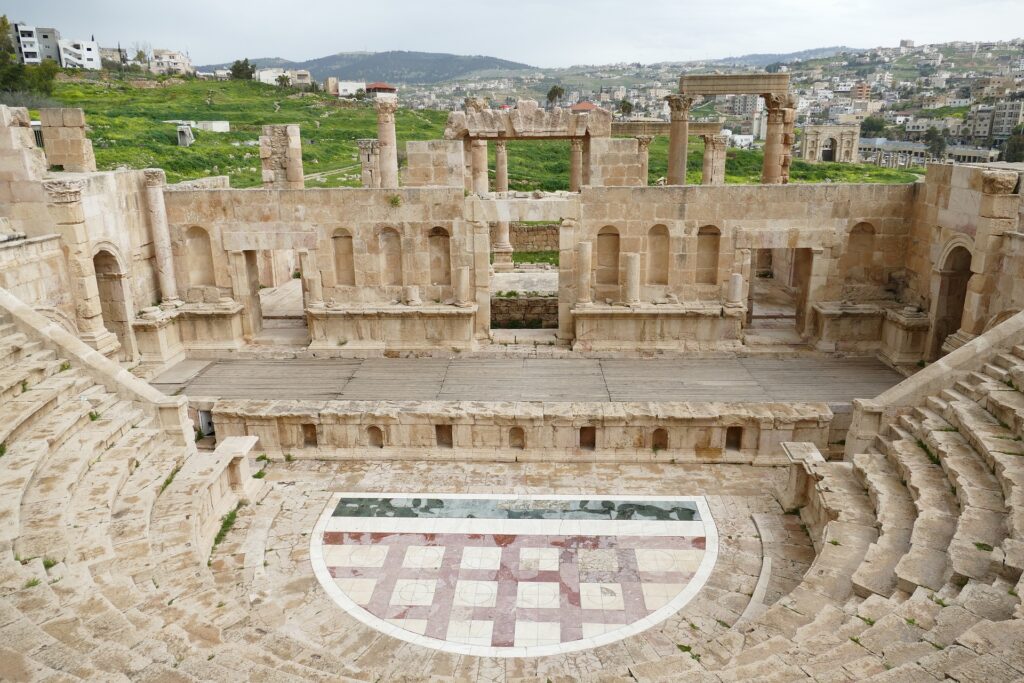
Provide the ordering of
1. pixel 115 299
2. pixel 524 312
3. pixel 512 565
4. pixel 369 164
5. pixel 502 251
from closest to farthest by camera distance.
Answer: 1. pixel 512 565
2. pixel 115 299
3. pixel 524 312
4. pixel 369 164
5. pixel 502 251

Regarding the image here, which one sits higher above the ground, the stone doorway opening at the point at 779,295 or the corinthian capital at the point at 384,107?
the corinthian capital at the point at 384,107

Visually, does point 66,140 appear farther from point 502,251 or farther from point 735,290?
point 735,290

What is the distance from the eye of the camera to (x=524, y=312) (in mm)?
18453

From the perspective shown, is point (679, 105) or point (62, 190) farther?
point (679, 105)

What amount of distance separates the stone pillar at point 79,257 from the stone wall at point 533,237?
14856 millimetres

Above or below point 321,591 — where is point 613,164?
above

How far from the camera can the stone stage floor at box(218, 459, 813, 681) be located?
26.5ft

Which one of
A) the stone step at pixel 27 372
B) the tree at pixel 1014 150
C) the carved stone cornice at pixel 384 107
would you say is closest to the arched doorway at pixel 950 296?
the carved stone cornice at pixel 384 107

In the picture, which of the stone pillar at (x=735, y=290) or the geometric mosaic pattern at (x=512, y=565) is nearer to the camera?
the geometric mosaic pattern at (x=512, y=565)

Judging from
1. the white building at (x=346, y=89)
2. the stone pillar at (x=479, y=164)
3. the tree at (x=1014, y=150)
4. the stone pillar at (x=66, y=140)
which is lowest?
the tree at (x=1014, y=150)

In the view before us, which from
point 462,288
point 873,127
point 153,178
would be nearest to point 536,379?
point 462,288

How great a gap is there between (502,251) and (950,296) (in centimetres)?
1210

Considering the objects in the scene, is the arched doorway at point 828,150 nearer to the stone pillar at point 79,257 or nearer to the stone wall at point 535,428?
the stone wall at point 535,428

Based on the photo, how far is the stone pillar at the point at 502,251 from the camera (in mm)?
21719
